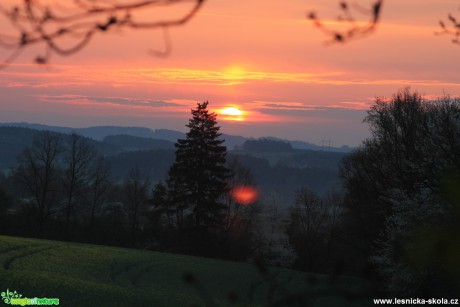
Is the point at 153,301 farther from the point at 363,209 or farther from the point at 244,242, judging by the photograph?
the point at 244,242

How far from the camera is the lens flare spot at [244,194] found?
72688 mm

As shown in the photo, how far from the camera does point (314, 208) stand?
7712 centimetres

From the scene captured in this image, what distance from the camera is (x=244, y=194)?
74.1m

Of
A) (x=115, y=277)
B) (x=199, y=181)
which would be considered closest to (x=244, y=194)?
(x=199, y=181)

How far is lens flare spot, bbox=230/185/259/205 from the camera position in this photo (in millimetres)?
72688

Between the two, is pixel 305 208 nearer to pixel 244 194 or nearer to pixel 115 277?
pixel 244 194

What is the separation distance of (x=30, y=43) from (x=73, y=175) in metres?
69.1

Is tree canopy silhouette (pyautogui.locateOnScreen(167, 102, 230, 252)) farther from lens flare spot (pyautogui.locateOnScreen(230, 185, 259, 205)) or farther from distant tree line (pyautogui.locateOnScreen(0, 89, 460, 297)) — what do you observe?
lens flare spot (pyautogui.locateOnScreen(230, 185, 259, 205))

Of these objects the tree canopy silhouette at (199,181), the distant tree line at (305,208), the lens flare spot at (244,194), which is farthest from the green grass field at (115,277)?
the lens flare spot at (244,194)

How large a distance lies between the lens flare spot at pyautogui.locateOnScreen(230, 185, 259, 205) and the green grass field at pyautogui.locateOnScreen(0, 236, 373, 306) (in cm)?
2430

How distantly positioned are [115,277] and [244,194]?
128 ft

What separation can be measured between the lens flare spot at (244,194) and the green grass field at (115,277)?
957 inches

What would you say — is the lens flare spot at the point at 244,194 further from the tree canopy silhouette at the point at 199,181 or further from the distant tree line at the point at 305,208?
the tree canopy silhouette at the point at 199,181

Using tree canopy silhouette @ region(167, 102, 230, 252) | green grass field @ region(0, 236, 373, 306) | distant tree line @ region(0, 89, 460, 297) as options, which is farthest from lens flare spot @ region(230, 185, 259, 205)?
green grass field @ region(0, 236, 373, 306)
